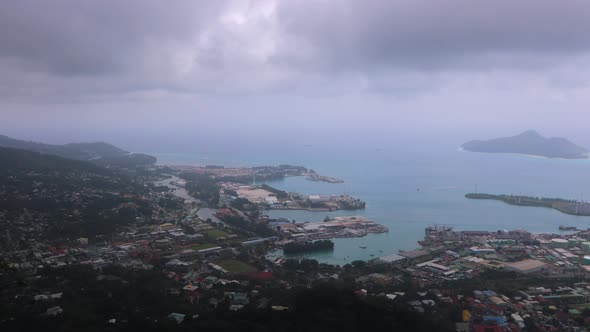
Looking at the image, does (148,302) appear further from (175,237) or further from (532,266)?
(532,266)

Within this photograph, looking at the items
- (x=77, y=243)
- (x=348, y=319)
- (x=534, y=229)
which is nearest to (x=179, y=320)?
(x=348, y=319)

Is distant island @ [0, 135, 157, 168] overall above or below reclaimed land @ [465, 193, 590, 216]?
above

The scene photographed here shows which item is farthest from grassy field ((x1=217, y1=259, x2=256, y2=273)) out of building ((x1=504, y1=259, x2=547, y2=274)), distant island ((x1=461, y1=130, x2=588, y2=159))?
distant island ((x1=461, y1=130, x2=588, y2=159))

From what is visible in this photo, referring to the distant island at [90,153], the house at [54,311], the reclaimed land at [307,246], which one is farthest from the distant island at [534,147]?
the house at [54,311]

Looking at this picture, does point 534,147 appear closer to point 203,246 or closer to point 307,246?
point 307,246

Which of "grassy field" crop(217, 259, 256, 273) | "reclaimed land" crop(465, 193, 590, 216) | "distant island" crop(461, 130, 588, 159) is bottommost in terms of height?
"grassy field" crop(217, 259, 256, 273)

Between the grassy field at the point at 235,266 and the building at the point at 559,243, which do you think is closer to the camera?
the grassy field at the point at 235,266

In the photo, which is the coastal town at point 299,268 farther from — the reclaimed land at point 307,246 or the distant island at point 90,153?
the distant island at point 90,153

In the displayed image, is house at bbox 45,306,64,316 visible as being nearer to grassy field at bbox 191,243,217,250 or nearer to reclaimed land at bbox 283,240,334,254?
grassy field at bbox 191,243,217,250
